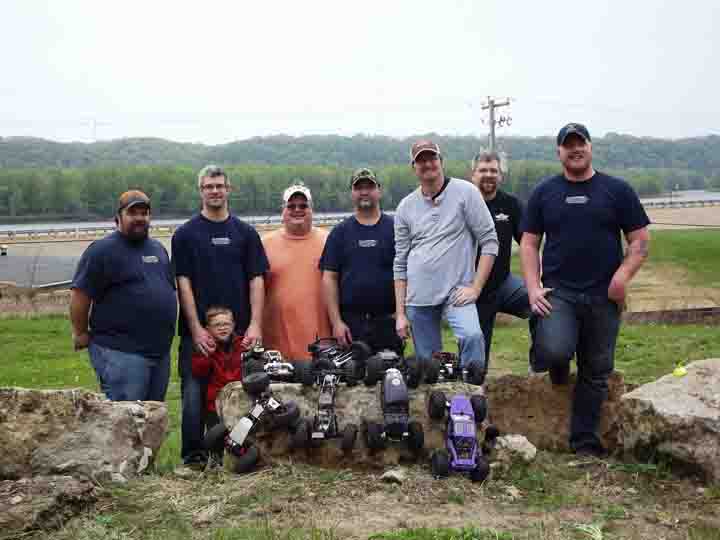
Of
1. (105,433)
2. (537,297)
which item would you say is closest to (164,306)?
(105,433)

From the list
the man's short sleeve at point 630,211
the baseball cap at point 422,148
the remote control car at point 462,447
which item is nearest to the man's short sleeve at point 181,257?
the baseball cap at point 422,148

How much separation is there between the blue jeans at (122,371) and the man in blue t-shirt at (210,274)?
324 millimetres

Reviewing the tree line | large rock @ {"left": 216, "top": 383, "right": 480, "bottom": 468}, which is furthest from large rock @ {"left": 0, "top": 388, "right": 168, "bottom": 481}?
the tree line

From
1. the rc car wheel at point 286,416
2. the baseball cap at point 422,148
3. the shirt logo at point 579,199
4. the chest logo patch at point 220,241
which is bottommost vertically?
the rc car wheel at point 286,416

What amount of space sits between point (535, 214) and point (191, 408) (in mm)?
3317

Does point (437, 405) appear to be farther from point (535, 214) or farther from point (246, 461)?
point (535, 214)

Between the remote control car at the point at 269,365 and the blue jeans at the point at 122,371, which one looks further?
the blue jeans at the point at 122,371

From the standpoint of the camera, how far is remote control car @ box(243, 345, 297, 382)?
6215 mm

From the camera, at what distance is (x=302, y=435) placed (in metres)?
5.82

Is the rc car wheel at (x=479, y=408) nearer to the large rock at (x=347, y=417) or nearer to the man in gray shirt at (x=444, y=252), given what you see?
the large rock at (x=347, y=417)

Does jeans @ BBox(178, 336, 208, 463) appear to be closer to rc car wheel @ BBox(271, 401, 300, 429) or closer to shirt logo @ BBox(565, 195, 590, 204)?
rc car wheel @ BBox(271, 401, 300, 429)

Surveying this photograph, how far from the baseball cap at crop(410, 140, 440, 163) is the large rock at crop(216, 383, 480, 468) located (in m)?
1.91

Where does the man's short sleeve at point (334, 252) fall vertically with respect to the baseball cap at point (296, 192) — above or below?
below

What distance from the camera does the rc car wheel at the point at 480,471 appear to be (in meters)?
5.51
